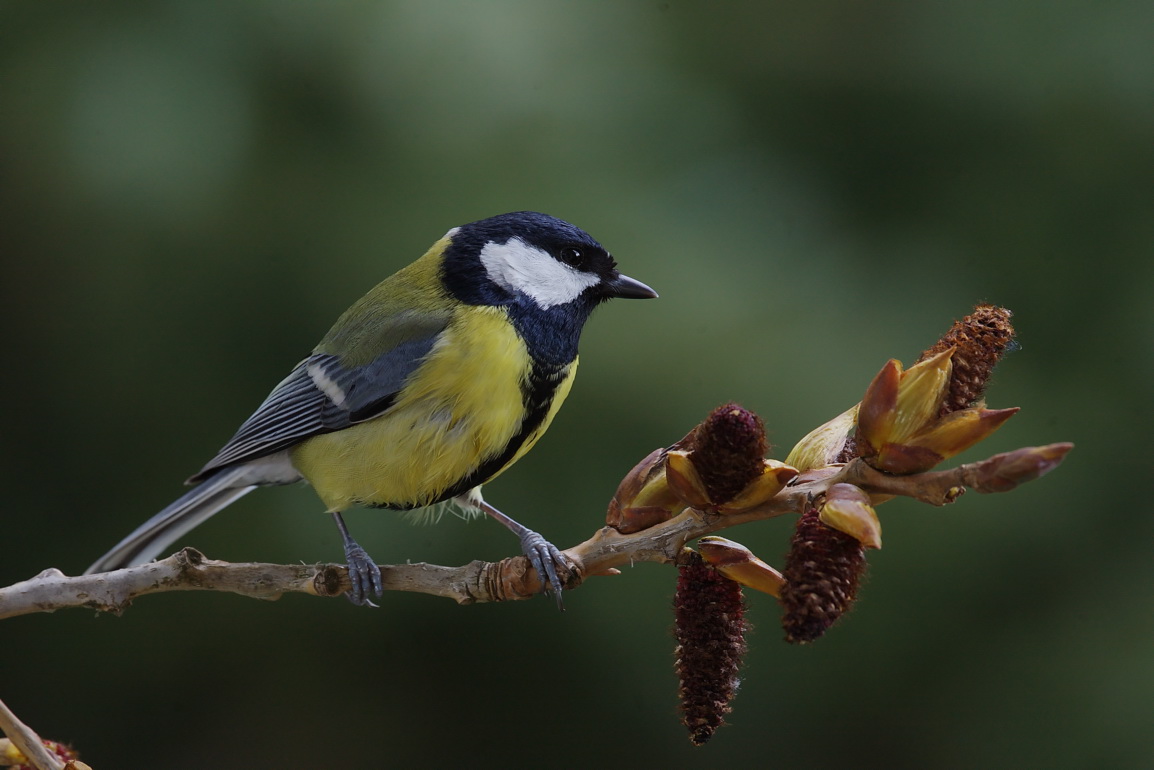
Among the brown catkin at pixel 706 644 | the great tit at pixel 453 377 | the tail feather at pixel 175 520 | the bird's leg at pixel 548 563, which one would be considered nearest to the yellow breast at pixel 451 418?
the great tit at pixel 453 377

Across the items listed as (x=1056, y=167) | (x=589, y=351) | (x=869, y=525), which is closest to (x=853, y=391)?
(x=589, y=351)

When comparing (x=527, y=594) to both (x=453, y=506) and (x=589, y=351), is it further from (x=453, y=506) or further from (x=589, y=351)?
(x=589, y=351)

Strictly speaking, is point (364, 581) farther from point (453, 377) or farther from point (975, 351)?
point (975, 351)

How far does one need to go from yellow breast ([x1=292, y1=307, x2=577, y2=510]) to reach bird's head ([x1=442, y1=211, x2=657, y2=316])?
3cm

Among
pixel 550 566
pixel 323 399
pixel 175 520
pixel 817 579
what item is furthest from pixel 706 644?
pixel 175 520

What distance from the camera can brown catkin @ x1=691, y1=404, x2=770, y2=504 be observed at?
573 millimetres

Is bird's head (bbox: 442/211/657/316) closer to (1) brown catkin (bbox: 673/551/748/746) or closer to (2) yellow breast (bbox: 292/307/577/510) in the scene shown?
(2) yellow breast (bbox: 292/307/577/510)

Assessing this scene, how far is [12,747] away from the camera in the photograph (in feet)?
2.33

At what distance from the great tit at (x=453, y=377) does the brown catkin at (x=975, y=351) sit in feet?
1.62

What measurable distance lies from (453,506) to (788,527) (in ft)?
1.48

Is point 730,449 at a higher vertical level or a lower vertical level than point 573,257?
lower

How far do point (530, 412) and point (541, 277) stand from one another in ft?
0.47

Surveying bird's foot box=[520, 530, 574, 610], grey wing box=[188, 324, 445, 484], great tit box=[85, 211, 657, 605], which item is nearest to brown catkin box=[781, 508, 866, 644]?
bird's foot box=[520, 530, 574, 610]

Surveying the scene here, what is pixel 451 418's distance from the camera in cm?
105
